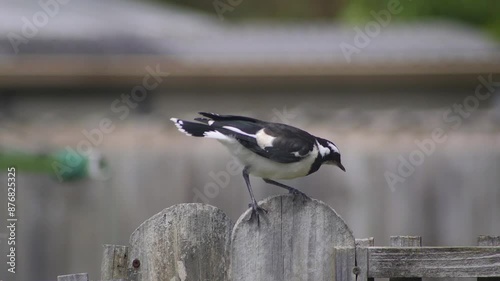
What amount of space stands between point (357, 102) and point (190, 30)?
135 inches

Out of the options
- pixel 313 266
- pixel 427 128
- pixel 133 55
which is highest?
pixel 133 55

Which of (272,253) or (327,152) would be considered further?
(327,152)

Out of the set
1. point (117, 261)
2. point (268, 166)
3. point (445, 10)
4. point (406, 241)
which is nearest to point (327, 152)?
point (268, 166)

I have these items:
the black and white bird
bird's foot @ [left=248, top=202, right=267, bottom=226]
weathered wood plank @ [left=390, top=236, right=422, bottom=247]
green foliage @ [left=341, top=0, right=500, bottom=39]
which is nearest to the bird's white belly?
the black and white bird

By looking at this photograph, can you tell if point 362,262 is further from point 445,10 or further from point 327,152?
point 445,10

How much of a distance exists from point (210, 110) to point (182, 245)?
17.4 feet

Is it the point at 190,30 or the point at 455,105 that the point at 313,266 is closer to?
the point at 455,105

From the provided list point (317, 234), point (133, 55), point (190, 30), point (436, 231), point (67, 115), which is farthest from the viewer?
point (190, 30)

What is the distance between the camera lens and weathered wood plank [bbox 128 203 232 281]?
153 inches

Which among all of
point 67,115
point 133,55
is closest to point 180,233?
point 67,115

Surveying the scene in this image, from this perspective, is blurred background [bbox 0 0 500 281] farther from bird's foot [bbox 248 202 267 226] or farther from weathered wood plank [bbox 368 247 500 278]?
weathered wood plank [bbox 368 247 500 278]

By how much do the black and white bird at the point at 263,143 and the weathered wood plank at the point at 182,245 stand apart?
2.67 ft

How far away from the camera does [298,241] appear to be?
12.4 feet

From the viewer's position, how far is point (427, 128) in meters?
8.48
